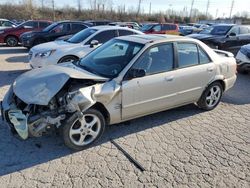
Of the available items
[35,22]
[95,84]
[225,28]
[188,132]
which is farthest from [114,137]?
[35,22]

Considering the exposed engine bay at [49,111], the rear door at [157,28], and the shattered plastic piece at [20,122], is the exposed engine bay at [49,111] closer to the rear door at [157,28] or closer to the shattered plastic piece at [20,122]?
the shattered plastic piece at [20,122]

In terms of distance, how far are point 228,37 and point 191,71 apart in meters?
7.93

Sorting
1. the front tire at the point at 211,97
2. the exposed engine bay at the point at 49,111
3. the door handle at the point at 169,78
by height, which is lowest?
the front tire at the point at 211,97

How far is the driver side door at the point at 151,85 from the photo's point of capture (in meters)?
3.91

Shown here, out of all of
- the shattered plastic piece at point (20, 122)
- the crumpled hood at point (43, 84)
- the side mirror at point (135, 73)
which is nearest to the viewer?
the shattered plastic piece at point (20, 122)

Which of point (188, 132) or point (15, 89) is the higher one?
point (15, 89)

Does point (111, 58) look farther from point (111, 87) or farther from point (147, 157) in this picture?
point (147, 157)

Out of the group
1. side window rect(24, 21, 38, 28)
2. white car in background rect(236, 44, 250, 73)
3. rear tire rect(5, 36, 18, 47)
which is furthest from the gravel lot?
side window rect(24, 21, 38, 28)

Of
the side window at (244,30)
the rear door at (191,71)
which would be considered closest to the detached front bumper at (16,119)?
the rear door at (191,71)

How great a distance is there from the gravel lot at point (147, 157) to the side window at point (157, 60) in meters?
1.02

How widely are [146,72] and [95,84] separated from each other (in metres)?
0.91

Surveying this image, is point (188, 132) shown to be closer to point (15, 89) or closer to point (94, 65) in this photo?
point (94, 65)

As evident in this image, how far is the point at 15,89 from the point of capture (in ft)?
12.2

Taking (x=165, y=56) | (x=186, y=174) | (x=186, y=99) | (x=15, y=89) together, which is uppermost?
(x=165, y=56)
